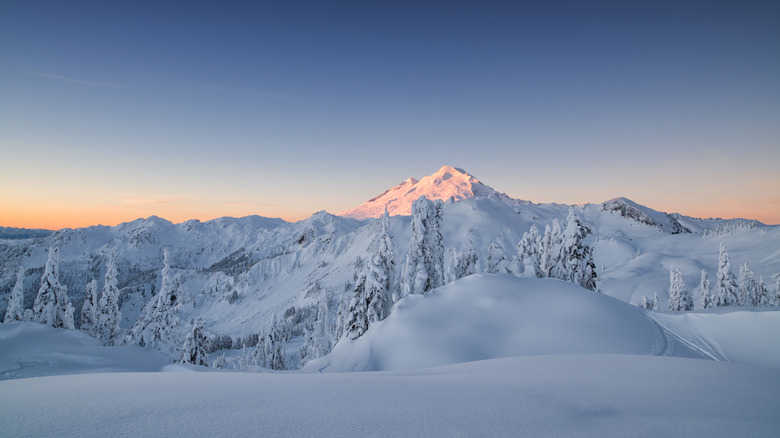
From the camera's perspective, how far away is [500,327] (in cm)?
1530

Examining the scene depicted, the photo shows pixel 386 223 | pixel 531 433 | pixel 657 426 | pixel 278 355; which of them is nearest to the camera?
pixel 531 433

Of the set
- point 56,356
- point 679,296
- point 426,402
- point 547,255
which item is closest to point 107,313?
point 56,356

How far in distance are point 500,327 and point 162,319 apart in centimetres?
2966

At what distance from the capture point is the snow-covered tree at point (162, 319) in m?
30.2

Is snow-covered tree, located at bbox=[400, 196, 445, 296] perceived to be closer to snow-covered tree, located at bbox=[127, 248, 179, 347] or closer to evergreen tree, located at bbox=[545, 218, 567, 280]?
evergreen tree, located at bbox=[545, 218, 567, 280]

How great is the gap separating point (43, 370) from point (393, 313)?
540 inches

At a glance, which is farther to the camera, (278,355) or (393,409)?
(278,355)

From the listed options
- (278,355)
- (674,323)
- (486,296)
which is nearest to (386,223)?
(486,296)

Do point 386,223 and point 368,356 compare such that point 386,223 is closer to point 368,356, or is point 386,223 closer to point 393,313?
point 393,313

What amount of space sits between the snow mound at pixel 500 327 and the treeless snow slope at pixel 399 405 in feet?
28.1

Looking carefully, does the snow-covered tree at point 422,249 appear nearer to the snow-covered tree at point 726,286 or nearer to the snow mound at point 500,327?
the snow mound at point 500,327

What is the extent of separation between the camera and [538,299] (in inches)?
672

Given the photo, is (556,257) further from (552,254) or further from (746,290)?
(746,290)

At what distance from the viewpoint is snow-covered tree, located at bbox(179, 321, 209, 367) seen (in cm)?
2890
